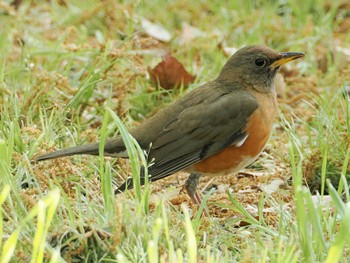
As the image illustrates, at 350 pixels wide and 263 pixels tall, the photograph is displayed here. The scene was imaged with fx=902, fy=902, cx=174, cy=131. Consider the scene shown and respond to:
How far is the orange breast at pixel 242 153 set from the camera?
513 cm

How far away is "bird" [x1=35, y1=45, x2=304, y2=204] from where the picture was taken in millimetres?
5133

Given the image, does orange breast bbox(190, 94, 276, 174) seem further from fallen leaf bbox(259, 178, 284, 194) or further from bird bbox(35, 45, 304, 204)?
fallen leaf bbox(259, 178, 284, 194)

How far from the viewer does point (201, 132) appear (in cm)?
525

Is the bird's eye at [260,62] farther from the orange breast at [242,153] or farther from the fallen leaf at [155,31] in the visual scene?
the fallen leaf at [155,31]

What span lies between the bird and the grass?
153mm

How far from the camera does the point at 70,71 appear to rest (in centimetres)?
688

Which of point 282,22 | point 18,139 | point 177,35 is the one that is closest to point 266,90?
point 18,139

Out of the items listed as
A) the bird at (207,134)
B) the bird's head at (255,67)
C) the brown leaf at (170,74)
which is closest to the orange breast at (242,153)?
the bird at (207,134)

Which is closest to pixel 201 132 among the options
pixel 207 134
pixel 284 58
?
pixel 207 134

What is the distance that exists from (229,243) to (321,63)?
3.78 metres

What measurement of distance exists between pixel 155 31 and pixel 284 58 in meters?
2.53

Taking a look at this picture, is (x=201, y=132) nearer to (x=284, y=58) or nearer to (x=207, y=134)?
(x=207, y=134)

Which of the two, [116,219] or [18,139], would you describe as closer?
[116,219]

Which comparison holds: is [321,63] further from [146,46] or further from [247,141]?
[247,141]
